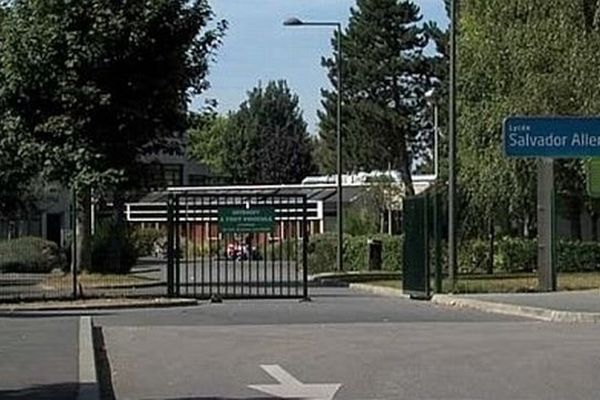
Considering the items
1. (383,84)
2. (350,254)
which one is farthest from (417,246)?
(383,84)

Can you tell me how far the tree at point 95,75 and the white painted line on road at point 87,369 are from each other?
638 inches

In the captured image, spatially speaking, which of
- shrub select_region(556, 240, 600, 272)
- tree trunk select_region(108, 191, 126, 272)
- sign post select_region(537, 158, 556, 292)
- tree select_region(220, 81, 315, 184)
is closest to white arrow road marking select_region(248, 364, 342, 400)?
sign post select_region(537, 158, 556, 292)

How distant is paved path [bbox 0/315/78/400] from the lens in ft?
43.3

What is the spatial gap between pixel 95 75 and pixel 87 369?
22.3 meters

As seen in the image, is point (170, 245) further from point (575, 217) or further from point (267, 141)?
point (267, 141)

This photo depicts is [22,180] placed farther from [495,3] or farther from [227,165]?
[227,165]

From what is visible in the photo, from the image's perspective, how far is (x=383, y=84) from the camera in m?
78.4

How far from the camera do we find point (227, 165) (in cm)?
12400

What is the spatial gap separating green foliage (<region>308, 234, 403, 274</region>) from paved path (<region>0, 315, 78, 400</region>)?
95.7ft

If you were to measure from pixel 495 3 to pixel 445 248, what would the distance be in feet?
24.8

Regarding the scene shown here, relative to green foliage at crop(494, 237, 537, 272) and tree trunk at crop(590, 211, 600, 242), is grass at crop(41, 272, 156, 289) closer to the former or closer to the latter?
green foliage at crop(494, 237, 537, 272)

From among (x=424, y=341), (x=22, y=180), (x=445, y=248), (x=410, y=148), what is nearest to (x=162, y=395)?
(x=424, y=341)

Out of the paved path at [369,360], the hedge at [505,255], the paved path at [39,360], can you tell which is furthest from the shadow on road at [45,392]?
the hedge at [505,255]

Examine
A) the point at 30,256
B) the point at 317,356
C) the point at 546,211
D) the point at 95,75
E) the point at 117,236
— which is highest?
the point at 95,75
